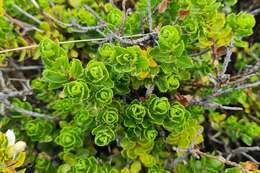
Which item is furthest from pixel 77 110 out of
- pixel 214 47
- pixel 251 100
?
pixel 251 100

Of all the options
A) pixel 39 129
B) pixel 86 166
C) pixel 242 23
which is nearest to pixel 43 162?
pixel 39 129

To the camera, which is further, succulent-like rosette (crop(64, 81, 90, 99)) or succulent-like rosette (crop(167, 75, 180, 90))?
succulent-like rosette (crop(167, 75, 180, 90))

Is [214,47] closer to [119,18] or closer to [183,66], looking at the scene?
[183,66]

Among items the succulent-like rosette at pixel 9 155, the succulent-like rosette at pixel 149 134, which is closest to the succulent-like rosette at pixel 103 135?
the succulent-like rosette at pixel 149 134

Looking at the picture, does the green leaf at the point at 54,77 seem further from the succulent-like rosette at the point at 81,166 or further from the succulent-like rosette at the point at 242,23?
the succulent-like rosette at the point at 242,23

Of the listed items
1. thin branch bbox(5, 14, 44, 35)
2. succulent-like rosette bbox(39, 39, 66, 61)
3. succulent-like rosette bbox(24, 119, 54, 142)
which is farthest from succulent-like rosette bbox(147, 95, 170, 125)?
thin branch bbox(5, 14, 44, 35)

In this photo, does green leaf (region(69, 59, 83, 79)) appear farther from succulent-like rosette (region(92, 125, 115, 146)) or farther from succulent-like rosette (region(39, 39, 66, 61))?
succulent-like rosette (region(92, 125, 115, 146))
